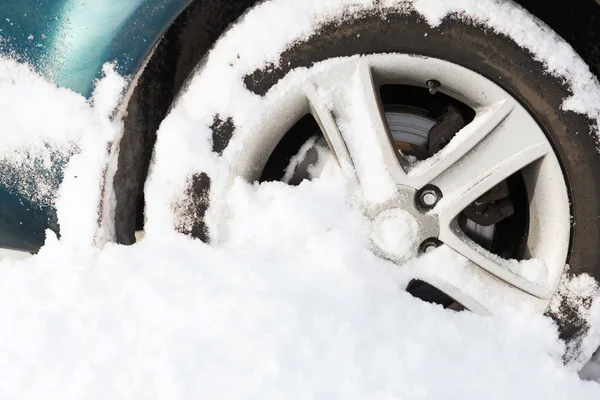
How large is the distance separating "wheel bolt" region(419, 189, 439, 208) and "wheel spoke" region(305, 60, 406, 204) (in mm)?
66

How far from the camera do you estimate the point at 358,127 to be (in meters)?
1.23

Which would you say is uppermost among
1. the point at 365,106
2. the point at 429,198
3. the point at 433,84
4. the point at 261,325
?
the point at 433,84

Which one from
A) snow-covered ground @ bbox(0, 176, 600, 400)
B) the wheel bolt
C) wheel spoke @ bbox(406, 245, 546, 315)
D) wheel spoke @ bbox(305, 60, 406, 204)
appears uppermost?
wheel spoke @ bbox(305, 60, 406, 204)

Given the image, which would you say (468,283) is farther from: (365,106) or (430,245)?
(365,106)

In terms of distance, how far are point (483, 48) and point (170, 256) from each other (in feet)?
2.60

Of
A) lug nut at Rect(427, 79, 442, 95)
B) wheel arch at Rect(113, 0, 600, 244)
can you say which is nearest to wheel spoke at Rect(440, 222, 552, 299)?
lug nut at Rect(427, 79, 442, 95)

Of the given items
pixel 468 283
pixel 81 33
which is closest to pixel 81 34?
pixel 81 33

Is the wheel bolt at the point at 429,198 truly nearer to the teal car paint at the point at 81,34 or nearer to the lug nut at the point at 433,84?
the lug nut at the point at 433,84

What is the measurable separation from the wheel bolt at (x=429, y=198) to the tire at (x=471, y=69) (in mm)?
263

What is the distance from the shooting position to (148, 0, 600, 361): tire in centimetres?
117

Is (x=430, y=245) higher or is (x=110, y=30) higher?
(x=110, y=30)

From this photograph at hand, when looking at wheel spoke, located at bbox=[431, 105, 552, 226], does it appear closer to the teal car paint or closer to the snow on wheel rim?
the snow on wheel rim

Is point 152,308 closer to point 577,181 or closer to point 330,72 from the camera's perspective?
point 330,72

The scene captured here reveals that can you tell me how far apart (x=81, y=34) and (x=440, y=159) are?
2.59ft
